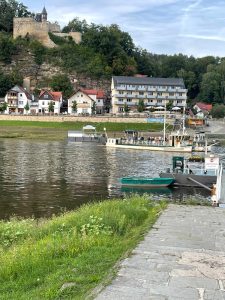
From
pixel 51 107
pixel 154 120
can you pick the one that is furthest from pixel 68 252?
pixel 51 107

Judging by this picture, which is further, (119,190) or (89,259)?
(119,190)

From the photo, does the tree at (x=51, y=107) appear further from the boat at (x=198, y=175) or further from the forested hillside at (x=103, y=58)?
the boat at (x=198, y=175)

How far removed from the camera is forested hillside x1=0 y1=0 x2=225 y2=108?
409ft

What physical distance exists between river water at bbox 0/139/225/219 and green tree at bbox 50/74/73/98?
62.7 m

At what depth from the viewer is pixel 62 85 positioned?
116 metres

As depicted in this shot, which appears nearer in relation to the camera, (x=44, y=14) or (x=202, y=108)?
(x=202, y=108)

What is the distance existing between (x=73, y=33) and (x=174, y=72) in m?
34.0

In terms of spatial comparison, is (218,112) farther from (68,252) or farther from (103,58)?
(68,252)

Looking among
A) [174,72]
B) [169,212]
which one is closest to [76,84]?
[174,72]

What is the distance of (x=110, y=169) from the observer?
4119 centimetres

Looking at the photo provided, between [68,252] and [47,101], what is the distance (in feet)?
331

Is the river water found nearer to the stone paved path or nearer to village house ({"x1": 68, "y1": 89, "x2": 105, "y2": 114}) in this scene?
the stone paved path

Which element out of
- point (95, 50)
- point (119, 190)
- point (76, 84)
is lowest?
point (119, 190)

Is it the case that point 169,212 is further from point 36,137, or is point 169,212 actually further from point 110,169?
point 36,137
